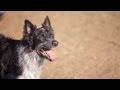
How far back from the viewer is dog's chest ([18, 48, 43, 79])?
7281mm

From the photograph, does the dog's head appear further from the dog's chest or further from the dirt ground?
the dirt ground

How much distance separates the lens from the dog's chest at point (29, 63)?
7.28 m

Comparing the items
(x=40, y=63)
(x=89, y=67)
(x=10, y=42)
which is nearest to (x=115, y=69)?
(x=89, y=67)

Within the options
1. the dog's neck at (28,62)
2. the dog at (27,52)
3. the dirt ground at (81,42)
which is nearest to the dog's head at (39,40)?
the dog at (27,52)

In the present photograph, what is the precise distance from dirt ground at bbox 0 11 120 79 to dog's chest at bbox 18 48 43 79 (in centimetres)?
120

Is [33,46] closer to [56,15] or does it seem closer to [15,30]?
[15,30]

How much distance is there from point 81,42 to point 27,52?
3290 millimetres

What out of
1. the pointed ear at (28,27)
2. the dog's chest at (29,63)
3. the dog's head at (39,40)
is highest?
the pointed ear at (28,27)

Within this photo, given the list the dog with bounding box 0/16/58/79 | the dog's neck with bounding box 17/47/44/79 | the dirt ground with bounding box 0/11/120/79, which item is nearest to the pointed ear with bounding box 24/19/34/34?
the dog with bounding box 0/16/58/79

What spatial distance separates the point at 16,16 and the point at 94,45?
2.51 m

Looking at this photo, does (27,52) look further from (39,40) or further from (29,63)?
(39,40)

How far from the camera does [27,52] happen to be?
24.0 ft

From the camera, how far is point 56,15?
38.0 feet

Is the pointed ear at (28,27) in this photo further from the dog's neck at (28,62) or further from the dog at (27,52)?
the dog's neck at (28,62)
